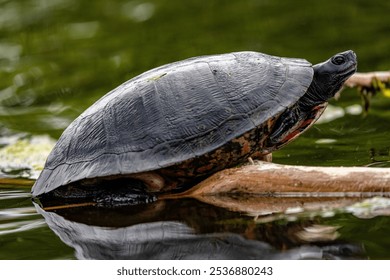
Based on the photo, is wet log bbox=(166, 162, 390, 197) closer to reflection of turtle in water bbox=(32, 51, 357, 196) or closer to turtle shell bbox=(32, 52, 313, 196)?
reflection of turtle in water bbox=(32, 51, 357, 196)

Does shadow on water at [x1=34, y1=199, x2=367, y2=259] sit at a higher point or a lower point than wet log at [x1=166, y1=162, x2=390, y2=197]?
lower

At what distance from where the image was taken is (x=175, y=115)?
195 inches

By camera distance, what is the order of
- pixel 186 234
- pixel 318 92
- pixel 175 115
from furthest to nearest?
pixel 318 92, pixel 175 115, pixel 186 234

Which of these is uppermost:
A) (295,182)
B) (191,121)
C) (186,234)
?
(191,121)

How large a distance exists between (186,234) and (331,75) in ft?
5.28

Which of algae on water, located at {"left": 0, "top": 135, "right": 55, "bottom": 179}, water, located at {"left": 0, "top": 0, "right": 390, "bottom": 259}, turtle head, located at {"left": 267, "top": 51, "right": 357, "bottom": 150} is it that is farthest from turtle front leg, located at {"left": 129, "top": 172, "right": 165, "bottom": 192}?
algae on water, located at {"left": 0, "top": 135, "right": 55, "bottom": 179}

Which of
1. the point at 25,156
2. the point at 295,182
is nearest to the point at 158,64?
the point at 25,156

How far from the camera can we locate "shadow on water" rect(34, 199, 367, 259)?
3.95 metres

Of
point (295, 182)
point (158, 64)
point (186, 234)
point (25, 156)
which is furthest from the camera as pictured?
point (158, 64)

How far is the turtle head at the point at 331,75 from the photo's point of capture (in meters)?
5.30

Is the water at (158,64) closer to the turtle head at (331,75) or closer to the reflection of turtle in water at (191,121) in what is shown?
the reflection of turtle in water at (191,121)

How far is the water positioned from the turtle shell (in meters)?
0.30

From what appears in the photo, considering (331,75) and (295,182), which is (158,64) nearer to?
(331,75)

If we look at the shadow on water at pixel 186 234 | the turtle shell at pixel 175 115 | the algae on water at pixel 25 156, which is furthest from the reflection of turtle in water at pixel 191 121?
the algae on water at pixel 25 156
